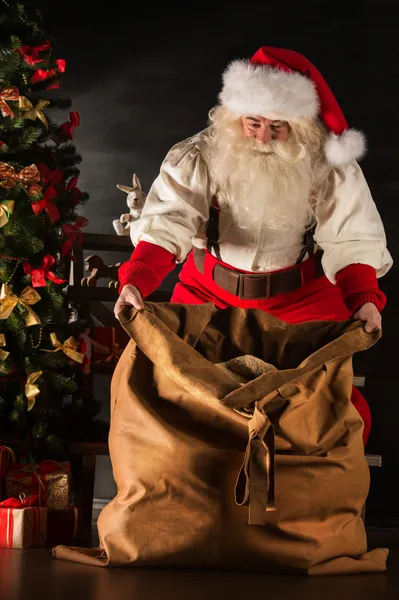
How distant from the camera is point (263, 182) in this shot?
107 inches

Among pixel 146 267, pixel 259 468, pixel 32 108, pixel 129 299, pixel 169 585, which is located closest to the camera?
pixel 169 585

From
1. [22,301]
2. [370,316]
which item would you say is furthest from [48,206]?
[370,316]

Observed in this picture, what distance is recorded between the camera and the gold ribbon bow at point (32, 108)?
2.97 m

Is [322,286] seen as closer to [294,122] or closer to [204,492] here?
[294,122]

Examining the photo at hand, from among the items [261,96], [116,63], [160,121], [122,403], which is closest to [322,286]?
[261,96]

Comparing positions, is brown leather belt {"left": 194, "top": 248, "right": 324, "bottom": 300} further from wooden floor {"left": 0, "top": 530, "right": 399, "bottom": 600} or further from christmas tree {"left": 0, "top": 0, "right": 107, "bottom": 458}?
wooden floor {"left": 0, "top": 530, "right": 399, "bottom": 600}

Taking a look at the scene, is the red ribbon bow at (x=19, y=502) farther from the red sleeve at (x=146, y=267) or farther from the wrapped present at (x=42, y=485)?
the red sleeve at (x=146, y=267)

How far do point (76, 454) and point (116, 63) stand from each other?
1.88 metres

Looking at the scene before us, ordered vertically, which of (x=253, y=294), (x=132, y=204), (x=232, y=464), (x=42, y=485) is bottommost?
(x=42, y=485)

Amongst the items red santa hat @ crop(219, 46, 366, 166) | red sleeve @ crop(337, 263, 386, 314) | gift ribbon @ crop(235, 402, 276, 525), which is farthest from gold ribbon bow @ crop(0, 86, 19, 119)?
gift ribbon @ crop(235, 402, 276, 525)

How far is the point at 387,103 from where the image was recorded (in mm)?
3801

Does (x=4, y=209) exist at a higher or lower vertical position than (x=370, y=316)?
higher

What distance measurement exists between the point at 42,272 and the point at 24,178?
32cm

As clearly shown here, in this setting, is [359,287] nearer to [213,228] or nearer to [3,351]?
[213,228]
